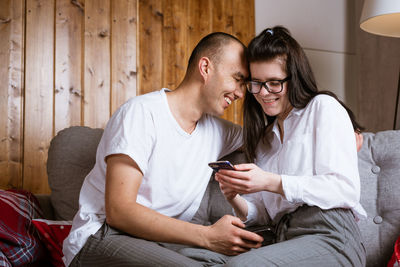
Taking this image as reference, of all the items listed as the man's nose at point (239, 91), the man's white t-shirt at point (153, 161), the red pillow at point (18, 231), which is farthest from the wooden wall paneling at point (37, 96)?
the man's nose at point (239, 91)

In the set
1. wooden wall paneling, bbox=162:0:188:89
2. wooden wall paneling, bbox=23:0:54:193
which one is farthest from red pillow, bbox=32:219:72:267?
wooden wall paneling, bbox=162:0:188:89


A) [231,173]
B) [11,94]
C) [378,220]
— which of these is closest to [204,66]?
[231,173]

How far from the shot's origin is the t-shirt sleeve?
1.47 m

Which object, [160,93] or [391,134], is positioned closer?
[160,93]

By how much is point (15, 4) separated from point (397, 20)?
7.99 ft

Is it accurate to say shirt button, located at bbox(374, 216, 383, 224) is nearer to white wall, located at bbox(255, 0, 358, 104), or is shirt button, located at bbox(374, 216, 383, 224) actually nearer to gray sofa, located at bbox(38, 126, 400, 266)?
gray sofa, located at bbox(38, 126, 400, 266)

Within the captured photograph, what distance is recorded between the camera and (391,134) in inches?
76.7

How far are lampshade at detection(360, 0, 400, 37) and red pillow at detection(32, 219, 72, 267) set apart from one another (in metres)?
2.01

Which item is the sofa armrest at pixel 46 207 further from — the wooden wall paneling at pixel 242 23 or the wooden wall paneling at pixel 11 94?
the wooden wall paneling at pixel 242 23

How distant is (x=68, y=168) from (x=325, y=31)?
2.84 m

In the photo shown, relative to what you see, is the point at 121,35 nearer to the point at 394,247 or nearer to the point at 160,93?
the point at 160,93

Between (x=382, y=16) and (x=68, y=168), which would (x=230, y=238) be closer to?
(x=68, y=168)

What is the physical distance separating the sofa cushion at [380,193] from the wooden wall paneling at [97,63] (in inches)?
72.8

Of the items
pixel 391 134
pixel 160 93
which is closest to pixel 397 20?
pixel 391 134
